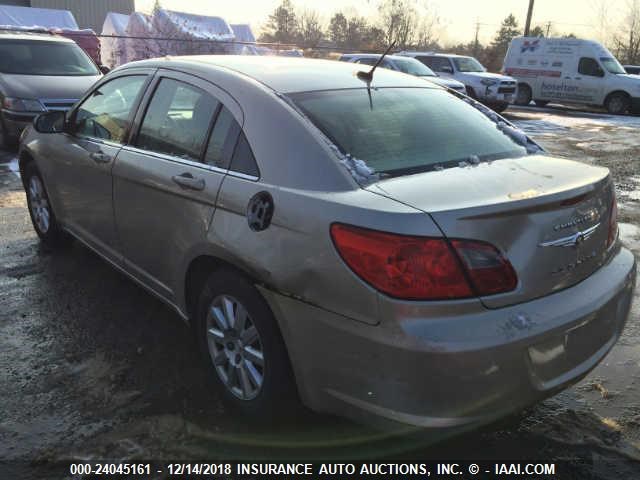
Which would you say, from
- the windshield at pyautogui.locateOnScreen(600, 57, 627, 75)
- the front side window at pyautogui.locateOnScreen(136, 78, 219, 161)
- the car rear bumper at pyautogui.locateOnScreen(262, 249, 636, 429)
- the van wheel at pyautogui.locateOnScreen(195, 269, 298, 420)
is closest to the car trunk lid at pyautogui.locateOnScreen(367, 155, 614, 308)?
the car rear bumper at pyautogui.locateOnScreen(262, 249, 636, 429)

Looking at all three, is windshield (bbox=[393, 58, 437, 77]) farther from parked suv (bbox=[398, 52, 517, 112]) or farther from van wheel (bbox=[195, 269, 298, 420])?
van wheel (bbox=[195, 269, 298, 420])

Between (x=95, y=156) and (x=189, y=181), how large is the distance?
121 centimetres

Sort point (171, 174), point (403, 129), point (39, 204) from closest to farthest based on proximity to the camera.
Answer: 1. point (403, 129)
2. point (171, 174)
3. point (39, 204)

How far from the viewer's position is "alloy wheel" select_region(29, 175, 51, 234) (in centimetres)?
479

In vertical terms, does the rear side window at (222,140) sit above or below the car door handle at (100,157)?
above

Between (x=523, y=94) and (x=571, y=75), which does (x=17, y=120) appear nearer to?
(x=571, y=75)

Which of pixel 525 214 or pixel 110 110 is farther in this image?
pixel 110 110

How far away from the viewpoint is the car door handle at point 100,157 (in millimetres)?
3513

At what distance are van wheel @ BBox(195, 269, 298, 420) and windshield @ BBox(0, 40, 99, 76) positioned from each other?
27.7 ft

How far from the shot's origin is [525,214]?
207 cm

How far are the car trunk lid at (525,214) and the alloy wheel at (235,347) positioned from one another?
0.84m

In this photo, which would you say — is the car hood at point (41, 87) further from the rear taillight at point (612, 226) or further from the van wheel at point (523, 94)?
the van wheel at point (523, 94)

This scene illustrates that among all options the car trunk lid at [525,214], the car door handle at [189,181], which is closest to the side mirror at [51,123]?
the car door handle at [189,181]

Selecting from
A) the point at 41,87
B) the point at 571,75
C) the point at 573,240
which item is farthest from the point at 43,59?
the point at 571,75
